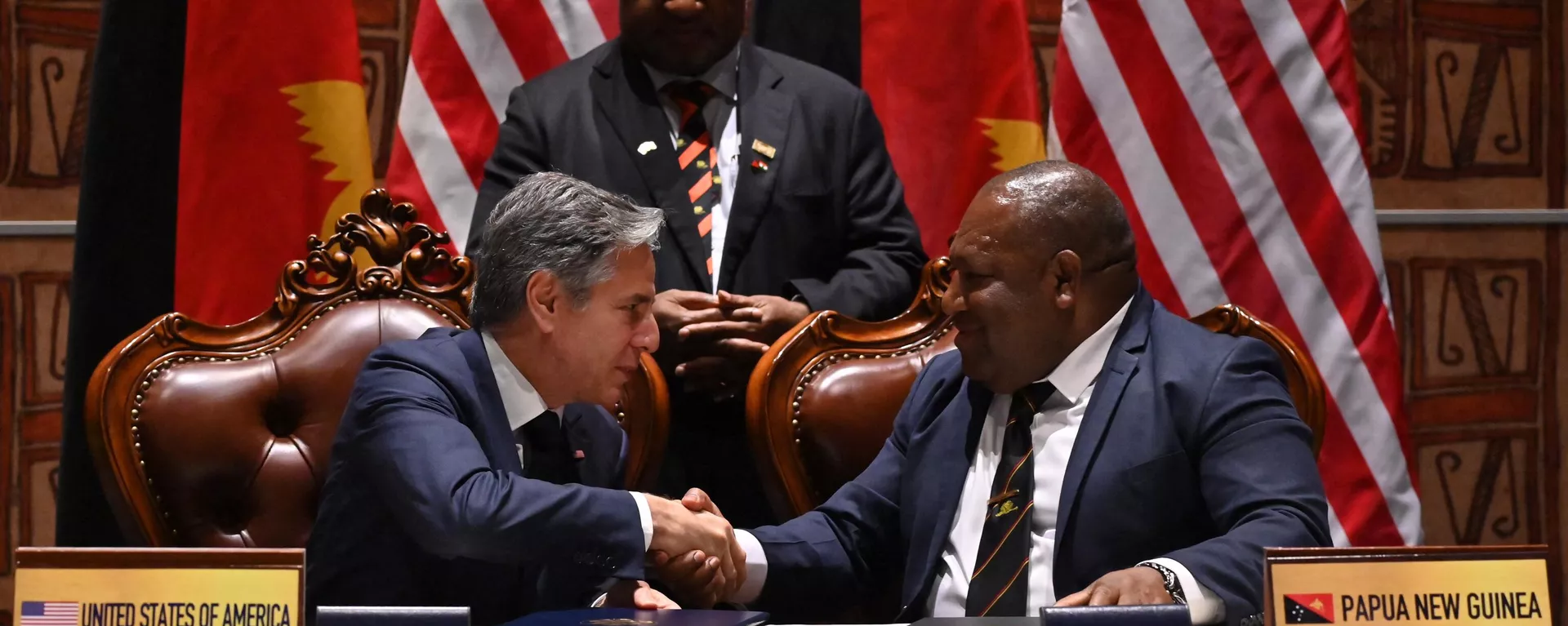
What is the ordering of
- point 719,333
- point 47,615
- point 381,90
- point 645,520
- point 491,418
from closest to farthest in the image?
point 47,615 < point 645,520 < point 491,418 < point 719,333 < point 381,90

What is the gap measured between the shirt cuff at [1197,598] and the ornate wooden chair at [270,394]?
948 millimetres

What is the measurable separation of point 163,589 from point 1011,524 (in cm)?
119

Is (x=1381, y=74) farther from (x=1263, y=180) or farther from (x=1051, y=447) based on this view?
(x=1051, y=447)

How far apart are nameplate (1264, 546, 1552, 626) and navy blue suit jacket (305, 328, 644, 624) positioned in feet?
2.82

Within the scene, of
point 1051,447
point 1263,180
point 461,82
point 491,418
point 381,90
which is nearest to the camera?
point 491,418

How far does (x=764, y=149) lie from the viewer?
290 centimetres

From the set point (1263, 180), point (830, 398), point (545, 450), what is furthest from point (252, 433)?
point (1263, 180)

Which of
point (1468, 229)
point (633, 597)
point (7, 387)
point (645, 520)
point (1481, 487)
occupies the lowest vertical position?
point (1481, 487)

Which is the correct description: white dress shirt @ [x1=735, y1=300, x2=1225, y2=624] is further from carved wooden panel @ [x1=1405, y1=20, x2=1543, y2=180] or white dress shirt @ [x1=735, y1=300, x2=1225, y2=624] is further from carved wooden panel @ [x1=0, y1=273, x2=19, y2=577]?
carved wooden panel @ [x1=0, y1=273, x2=19, y2=577]

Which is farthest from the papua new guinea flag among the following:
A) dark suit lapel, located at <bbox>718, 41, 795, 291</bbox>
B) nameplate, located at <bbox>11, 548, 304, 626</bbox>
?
nameplate, located at <bbox>11, 548, 304, 626</bbox>

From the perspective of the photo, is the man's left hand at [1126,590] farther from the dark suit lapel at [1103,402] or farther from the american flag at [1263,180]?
the american flag at [1263,180]

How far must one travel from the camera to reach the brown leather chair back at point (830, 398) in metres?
2.42

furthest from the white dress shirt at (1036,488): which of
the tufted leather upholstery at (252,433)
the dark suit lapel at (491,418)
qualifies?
the tufted leather upholstery at (252,433)

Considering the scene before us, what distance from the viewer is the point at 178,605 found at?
130 centimetres
